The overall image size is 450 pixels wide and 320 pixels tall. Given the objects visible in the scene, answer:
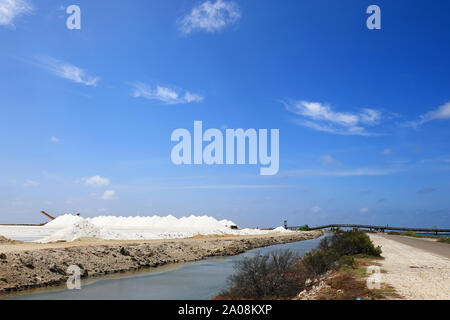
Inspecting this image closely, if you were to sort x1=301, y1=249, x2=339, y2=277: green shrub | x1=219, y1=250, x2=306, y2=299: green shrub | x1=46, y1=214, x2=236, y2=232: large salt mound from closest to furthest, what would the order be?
x1=219, y1=250, x2=306, y2=299: green shrub < x1=301, y1=249, x2=339, y2=277: green shrub < x1=46, y1=214, x2=236, y2=232: large salt mound

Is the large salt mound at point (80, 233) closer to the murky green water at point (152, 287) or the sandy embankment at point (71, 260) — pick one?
the sandy embankment at point (71, 260)

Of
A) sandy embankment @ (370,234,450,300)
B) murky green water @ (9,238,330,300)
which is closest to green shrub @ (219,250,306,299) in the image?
murky green water @ (9,238,330,300)

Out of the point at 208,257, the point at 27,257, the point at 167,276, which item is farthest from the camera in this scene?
the point at 208,257

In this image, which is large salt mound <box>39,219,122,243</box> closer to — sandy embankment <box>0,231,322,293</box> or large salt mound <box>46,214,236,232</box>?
sandy embankment <box>0,231,322,293</box>

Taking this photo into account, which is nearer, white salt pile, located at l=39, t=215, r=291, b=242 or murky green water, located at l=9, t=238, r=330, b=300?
murky green water, located at l=9, t=238, r=330, b=300

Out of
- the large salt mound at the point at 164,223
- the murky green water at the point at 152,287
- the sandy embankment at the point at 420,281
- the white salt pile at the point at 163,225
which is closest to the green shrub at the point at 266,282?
the murky green water at the point at 152,287

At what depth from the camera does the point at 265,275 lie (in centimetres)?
1370

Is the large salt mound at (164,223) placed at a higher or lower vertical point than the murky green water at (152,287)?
lower

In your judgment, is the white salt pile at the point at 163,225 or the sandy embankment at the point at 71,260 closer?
the sandy embankment at the point at 71,260

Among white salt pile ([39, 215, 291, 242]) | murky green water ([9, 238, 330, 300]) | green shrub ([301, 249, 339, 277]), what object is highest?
green shrub ([301, 249, 339, 277])

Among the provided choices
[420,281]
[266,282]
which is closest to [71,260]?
[266,282]
